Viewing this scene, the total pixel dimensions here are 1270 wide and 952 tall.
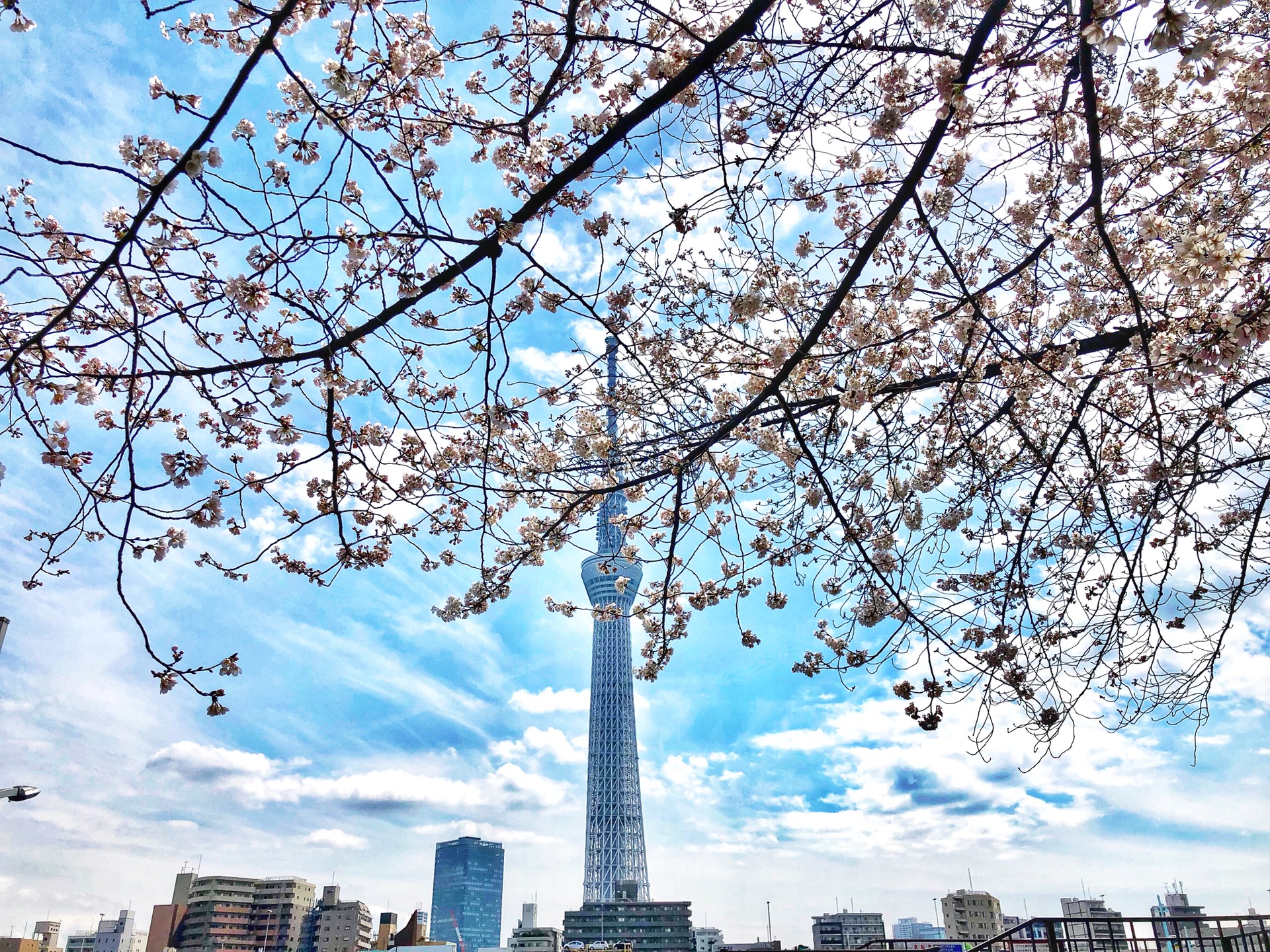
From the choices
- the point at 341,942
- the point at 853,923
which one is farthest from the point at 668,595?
the point at 853,923

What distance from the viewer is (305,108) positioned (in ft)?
8.72

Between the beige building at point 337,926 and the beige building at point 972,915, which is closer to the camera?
the beige building at point 972,915

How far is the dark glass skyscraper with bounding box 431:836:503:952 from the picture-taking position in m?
119

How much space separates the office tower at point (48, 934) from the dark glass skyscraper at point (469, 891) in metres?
70.0

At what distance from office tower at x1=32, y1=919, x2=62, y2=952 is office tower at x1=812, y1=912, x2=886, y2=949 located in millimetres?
50758

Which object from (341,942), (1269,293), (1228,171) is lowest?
(341,942)

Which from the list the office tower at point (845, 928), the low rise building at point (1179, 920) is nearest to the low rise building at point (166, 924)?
the office tower at point (845, 928)

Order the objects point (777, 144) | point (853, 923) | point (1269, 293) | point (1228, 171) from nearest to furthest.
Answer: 1. point (1269, 293)
2. point (777, 144)
3. point (1228, 171)
4. point (853, 923)

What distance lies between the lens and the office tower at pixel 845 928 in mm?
58375

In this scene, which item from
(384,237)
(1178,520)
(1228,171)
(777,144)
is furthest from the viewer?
(1178,520)

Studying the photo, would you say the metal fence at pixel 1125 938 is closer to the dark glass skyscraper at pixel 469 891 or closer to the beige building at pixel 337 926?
the beige building at pixel 337 926

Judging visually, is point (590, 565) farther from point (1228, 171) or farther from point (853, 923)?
point (1228, 171)

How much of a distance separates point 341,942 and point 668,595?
68.5 m

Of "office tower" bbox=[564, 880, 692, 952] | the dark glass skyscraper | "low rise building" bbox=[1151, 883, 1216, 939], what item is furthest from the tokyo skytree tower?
the dark glass skyscraper
